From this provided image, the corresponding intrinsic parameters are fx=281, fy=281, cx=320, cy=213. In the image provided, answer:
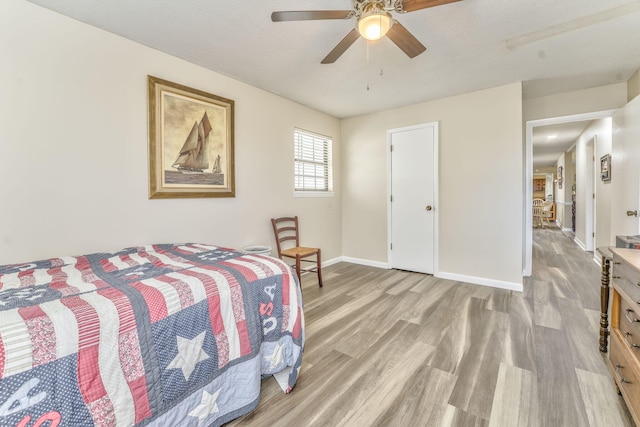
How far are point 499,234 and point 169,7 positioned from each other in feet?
12.6

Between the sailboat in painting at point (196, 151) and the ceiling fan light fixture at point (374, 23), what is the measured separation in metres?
1.72

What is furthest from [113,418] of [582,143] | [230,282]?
[582,143]

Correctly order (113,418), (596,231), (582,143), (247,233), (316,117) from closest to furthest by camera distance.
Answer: (113,418) → (247,233) → (316,117) → (596,231) → (582,143)

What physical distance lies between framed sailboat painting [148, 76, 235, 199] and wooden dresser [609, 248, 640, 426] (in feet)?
9.75

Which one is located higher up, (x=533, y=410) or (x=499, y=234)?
(x=499, y=234)

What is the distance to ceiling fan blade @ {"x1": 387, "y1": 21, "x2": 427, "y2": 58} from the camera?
170 centimetres

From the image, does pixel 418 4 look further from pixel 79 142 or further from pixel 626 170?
pixel 626 170

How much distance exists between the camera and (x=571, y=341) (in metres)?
2.13

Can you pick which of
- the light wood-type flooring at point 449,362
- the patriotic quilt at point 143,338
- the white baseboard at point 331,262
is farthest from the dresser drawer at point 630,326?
the white baseboard at point 331,262

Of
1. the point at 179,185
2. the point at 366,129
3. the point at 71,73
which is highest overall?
the point at 366,129

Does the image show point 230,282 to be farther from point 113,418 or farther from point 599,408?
point 599,408

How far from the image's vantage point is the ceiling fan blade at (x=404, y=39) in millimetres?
1698

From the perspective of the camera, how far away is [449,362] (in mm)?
1893

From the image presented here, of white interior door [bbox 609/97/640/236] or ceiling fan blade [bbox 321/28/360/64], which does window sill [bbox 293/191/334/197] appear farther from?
white interior door [bbox 609/97/640/236]
